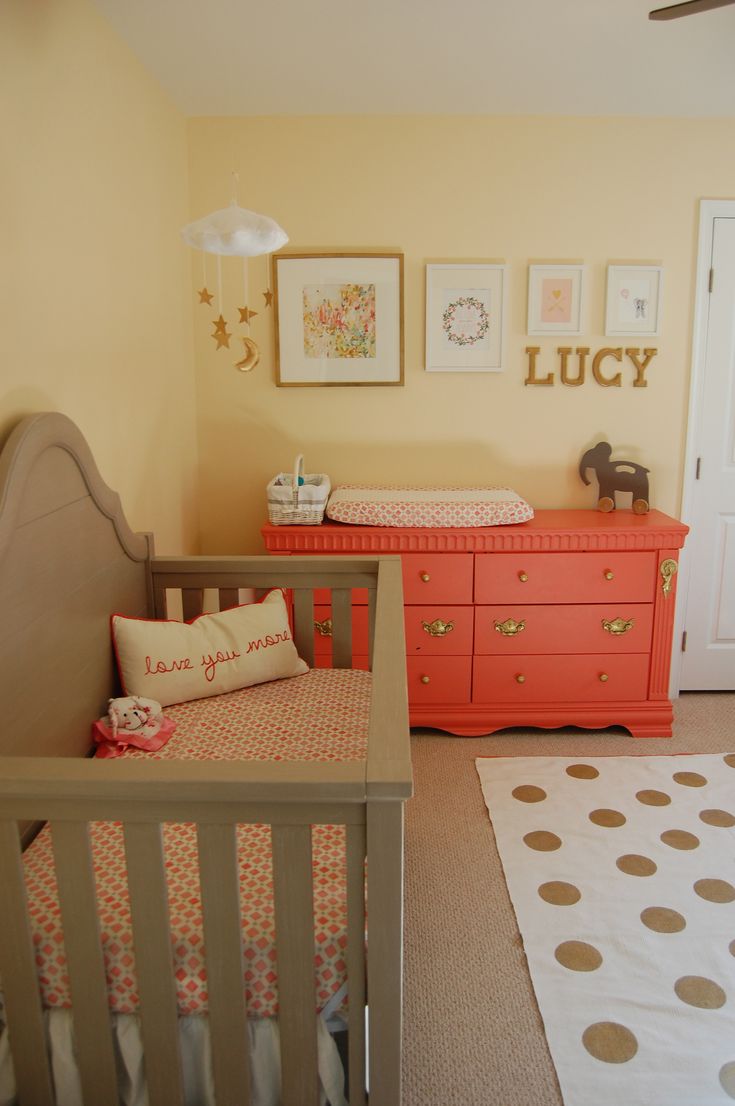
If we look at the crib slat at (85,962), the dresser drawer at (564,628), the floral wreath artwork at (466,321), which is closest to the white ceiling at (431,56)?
the floral wreath artwork at (466,321)

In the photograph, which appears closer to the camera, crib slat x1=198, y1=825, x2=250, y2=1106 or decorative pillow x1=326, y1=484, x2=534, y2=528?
crib slat x1=198, y1=825, x2=250, y2=1106

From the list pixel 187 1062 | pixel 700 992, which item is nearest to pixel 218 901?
pixel 187 1062

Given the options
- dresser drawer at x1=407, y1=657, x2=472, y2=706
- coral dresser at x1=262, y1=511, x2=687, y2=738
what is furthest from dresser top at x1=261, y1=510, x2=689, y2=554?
dresser drawer at x1=407, y1=657, x2=472, y2=706

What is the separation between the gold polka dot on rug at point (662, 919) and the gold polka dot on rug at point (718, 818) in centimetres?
46

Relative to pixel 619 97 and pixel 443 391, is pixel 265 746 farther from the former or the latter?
pixel 619 97

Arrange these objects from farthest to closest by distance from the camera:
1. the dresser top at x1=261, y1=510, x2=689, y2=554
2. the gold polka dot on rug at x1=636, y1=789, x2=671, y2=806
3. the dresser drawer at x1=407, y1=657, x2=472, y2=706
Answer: the dresser drawer at x1=407, y1=657, x2=472, y2=706 → the dresser top at x1=261, y1=510, x2=689, y2=554 → the gold polka dot on rug at x1=636, y1=789, x2=671, y2=806

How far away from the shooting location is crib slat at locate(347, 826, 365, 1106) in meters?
1.09

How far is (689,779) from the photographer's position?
2592 mm

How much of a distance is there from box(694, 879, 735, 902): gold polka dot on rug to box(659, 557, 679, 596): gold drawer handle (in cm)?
108

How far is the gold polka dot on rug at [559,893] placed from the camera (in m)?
1.99

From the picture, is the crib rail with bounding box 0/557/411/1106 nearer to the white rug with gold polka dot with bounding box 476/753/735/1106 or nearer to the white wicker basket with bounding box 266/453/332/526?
the white rug with gold polka dot with bounding box 476/753/735/1106

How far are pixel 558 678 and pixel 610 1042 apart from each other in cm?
145

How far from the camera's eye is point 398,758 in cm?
109

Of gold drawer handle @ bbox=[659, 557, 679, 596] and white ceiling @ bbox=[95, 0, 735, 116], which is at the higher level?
white ceiling @ bbox=[95, 0, 735, 116]
